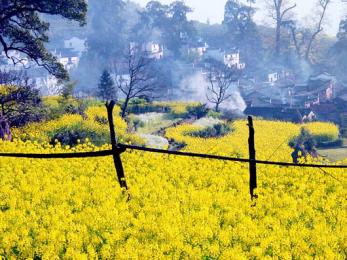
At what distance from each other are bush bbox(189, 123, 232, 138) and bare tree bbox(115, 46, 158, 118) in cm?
511

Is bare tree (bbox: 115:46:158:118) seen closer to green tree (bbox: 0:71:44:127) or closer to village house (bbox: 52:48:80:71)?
green tree (bbox: 0:71:44:127)

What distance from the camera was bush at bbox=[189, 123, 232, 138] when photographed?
28.7 m

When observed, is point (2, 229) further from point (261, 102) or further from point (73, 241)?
point (261, 102)

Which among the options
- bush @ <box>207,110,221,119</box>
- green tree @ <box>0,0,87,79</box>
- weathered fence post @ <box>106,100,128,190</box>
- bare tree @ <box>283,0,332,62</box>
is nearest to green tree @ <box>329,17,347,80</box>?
bare tree @ <box>283,0,332,62</box>

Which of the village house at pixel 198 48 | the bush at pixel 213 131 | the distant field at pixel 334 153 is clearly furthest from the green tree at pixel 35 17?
the village house at pixel 198 48

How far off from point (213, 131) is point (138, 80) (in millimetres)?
21472

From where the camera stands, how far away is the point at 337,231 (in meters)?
7.05

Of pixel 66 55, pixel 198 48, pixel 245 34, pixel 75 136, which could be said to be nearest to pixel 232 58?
pixel 245 34

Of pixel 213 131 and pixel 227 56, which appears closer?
pixel 213 131

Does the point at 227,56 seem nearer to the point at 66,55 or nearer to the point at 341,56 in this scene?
the point at 341,56

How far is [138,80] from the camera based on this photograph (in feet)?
161

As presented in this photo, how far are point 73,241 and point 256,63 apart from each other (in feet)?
202

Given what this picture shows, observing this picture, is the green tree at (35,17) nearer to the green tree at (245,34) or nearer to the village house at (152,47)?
the green tree at (245,34)

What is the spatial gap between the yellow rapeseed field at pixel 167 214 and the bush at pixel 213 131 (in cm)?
1592
